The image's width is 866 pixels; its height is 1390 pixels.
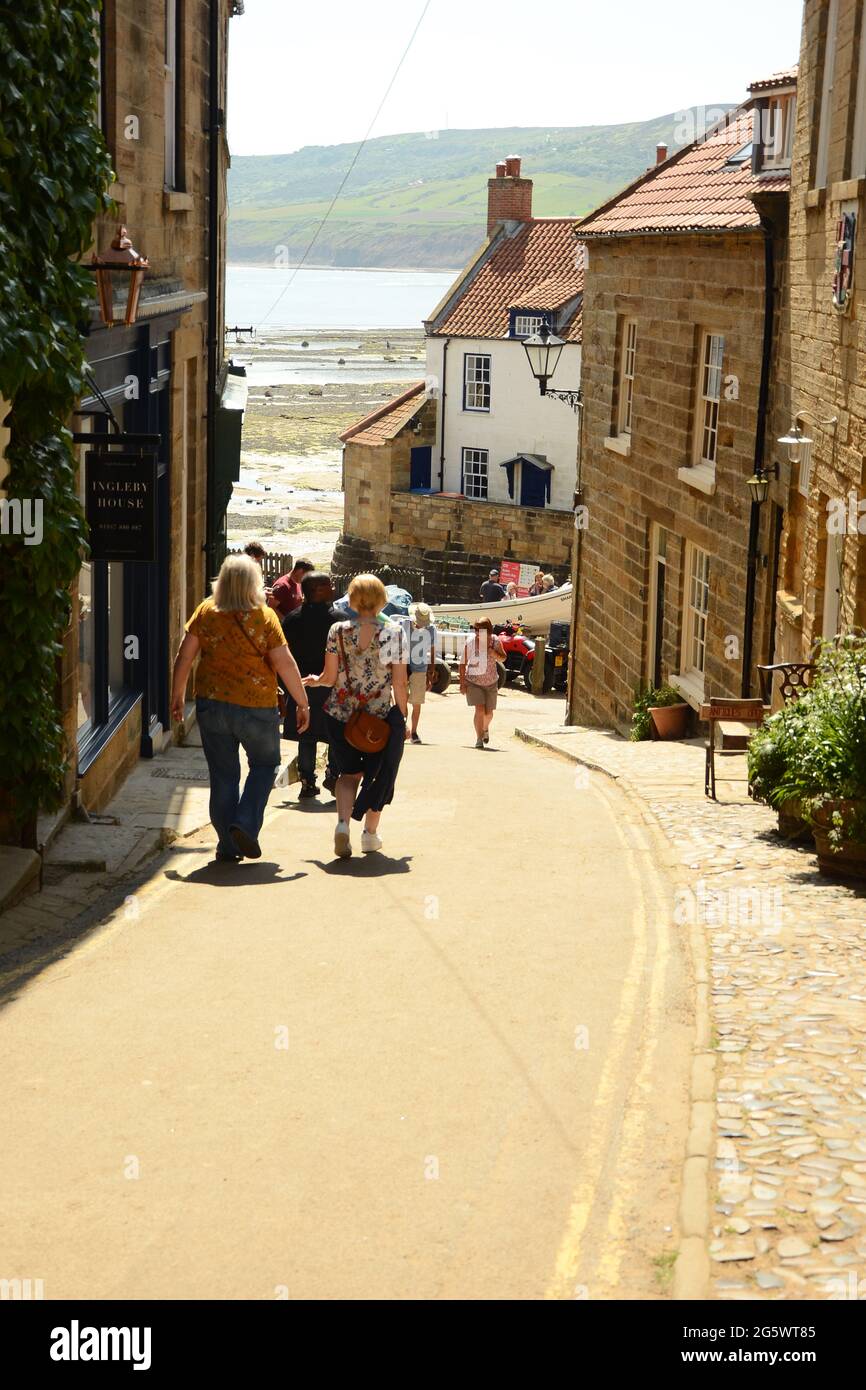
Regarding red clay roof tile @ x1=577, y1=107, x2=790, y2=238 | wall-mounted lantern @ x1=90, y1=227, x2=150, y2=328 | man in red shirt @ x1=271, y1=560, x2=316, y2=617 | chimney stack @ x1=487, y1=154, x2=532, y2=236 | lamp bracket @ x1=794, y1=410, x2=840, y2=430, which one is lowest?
man in red shirt @ x1=271, y1=560, x2=316, y2=617

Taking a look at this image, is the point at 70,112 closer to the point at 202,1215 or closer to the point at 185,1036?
the point at 185,1036

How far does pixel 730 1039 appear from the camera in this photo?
6.37 meters

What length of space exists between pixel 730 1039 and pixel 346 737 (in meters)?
3.56

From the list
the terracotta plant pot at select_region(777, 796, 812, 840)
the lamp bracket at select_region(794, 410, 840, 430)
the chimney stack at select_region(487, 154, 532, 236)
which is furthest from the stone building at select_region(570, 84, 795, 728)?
the chimney stack at select_region(487, 154, 532, 236)

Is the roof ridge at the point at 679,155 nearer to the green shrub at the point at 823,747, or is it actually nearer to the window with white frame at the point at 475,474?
the green shrub at the point at 823,747

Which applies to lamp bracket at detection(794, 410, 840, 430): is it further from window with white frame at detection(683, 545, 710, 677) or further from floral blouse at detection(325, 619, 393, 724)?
floral blouse at detection(325, 619, 393, 724)

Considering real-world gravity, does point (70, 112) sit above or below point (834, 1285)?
above

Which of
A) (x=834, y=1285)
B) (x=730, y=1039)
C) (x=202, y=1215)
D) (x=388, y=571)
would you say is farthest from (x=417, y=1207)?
(x=388, y=571)

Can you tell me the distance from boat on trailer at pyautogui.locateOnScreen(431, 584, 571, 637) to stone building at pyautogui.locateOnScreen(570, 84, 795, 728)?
13.0 metres

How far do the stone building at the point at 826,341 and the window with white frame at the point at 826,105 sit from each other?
14mm

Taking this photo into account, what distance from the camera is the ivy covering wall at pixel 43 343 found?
785 centimetres

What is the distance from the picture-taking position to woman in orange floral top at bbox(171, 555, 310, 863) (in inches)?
348

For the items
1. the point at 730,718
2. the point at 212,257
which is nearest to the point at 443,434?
the point at 212,257

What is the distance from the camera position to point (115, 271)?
32.3ft
